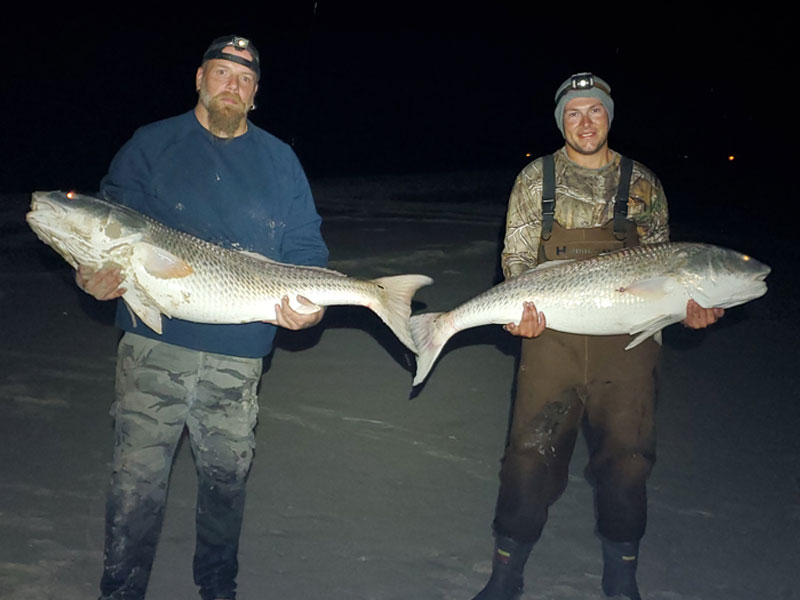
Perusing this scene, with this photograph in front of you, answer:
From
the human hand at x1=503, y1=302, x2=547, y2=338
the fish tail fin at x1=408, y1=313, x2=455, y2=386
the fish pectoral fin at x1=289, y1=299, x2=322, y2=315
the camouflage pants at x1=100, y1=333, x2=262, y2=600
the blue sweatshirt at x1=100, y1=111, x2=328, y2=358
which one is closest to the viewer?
the camouflage pants at x1=100, y1=333, x2=262, y2=600

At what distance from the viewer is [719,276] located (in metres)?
4.76

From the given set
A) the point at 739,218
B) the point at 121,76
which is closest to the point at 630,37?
the point at 121,76

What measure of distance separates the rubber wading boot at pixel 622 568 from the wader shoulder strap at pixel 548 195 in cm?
160

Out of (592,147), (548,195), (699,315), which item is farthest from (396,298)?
(699,315)

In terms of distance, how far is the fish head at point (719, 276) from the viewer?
4758 millimetres

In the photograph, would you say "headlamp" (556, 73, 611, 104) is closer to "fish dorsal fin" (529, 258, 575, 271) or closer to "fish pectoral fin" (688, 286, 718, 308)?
"fish dorsal fin" (529, 258, 575, 271)

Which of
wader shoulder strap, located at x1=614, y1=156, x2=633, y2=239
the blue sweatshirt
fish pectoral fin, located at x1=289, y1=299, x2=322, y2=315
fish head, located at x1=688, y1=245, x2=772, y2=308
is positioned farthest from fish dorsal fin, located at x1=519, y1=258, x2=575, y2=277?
the blue sweatshirt

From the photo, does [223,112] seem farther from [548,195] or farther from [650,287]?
[650,287]

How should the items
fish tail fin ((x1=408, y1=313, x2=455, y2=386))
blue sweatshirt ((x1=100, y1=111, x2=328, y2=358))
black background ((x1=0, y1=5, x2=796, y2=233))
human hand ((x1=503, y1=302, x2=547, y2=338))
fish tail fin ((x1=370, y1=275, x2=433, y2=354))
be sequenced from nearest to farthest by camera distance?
1. blue sweatshirt ((x1=100, y1=111, x2=328, y2=358))
2. human hand ((x1=503, y1=302, x2=547, y2=338))
3. fish tail fin ((x1=370, y1=275, x2=433, y2=354))
4. fish tail fin ((x1=408, y1=313, x2=455, y2=386))
5. black background ((x1=0, y1=5, x2=796, y2=233))

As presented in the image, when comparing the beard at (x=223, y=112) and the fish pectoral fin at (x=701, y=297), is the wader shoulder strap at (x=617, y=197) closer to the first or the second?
the fish pectoral fin at (x=701, y=297)

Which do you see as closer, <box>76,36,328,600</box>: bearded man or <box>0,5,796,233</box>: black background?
<box>76,36,328,600</box>: bearded man

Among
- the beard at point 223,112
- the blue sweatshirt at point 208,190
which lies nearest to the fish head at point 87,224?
the blue sweatshirt at point 208,190

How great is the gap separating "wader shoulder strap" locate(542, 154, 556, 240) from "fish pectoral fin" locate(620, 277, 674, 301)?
0.49m

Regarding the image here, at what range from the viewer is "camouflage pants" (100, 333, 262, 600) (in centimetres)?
430
